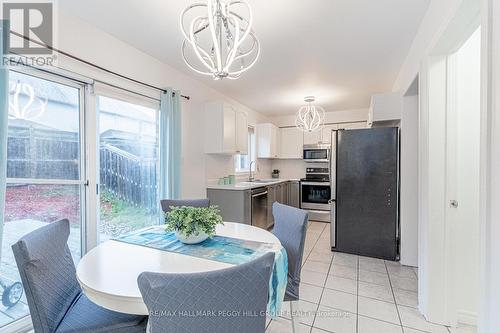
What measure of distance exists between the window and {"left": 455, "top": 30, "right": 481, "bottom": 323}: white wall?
11.9 feet

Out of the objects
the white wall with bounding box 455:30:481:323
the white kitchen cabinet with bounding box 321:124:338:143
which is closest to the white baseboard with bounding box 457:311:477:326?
the white wall with bounding box 455:30:481:323

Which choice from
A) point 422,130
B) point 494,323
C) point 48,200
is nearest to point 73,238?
point 48,200

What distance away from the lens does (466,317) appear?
1804mm

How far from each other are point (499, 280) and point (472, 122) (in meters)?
1.33

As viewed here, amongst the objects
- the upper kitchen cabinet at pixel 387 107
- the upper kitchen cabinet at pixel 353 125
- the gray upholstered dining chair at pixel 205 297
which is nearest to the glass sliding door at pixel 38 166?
the gray upholstered dining chair at pixel 205 297

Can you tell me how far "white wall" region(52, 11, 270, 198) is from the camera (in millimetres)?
2016

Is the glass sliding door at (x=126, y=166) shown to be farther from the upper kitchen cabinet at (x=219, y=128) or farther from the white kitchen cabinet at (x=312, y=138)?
the white kitchen cabinet at (x=312, y=138)

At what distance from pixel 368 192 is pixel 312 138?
2.73 metres

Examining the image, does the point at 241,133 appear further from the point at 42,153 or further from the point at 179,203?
the point at 42,153

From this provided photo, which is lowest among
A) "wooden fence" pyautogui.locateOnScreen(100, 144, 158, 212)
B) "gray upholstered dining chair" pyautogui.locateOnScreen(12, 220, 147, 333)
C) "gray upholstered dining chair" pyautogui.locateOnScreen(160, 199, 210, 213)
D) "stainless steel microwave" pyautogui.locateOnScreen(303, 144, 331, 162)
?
"gray upholstered dining chair" pyautogui.locateOnScreen(12, 220, 147, 333)

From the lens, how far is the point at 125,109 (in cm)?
259

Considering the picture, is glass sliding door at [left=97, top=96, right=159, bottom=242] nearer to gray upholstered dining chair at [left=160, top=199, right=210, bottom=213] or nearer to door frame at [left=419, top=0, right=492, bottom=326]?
gray upholstered dining chair at [left=160, top=199, right=210, bottom=213]

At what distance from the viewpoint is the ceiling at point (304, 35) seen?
6.23 ft

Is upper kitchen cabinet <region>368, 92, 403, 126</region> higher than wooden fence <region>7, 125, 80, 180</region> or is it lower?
higher
